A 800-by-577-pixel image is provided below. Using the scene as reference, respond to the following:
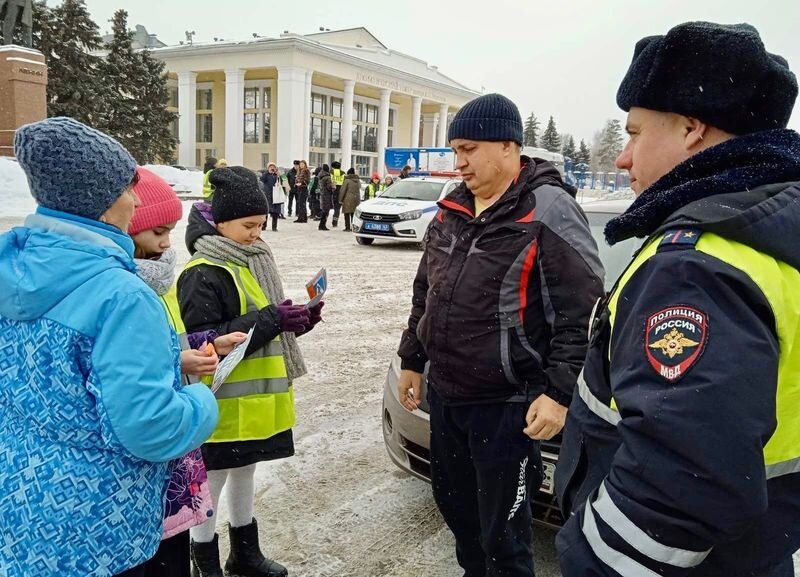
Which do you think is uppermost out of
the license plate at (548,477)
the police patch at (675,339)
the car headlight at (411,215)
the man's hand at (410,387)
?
the police patch at (675,339)

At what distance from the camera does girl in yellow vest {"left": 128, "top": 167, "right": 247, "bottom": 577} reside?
200cm

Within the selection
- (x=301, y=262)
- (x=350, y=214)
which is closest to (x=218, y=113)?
(x=350, y=214)

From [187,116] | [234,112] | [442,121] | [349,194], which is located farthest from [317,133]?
[349,194]

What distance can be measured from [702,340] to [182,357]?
1.62 m

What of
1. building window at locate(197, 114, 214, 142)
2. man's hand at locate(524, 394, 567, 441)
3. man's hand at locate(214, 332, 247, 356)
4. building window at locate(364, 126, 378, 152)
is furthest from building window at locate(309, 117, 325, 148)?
man's hand at locate(524, 394, 567, 441)

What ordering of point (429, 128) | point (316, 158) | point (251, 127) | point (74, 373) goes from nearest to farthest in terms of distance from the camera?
point (74, 373) → point (251, 127) → point (316, 158) → point (429, 128)

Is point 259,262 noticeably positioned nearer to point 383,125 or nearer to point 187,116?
point 187,116

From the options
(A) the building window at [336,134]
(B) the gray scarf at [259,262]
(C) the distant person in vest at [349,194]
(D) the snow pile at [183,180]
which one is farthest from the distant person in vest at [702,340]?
(A) the building window at [336,134]

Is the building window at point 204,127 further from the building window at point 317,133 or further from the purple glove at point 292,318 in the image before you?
the purple glove at point 292,318

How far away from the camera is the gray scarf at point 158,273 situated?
6.37 feet

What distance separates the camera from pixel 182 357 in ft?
6.66

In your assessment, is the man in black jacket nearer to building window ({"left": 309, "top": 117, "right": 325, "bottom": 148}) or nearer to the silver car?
the silver car

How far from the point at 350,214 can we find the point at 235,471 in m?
15.2

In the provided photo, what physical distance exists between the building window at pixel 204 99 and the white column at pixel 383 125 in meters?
15.6
